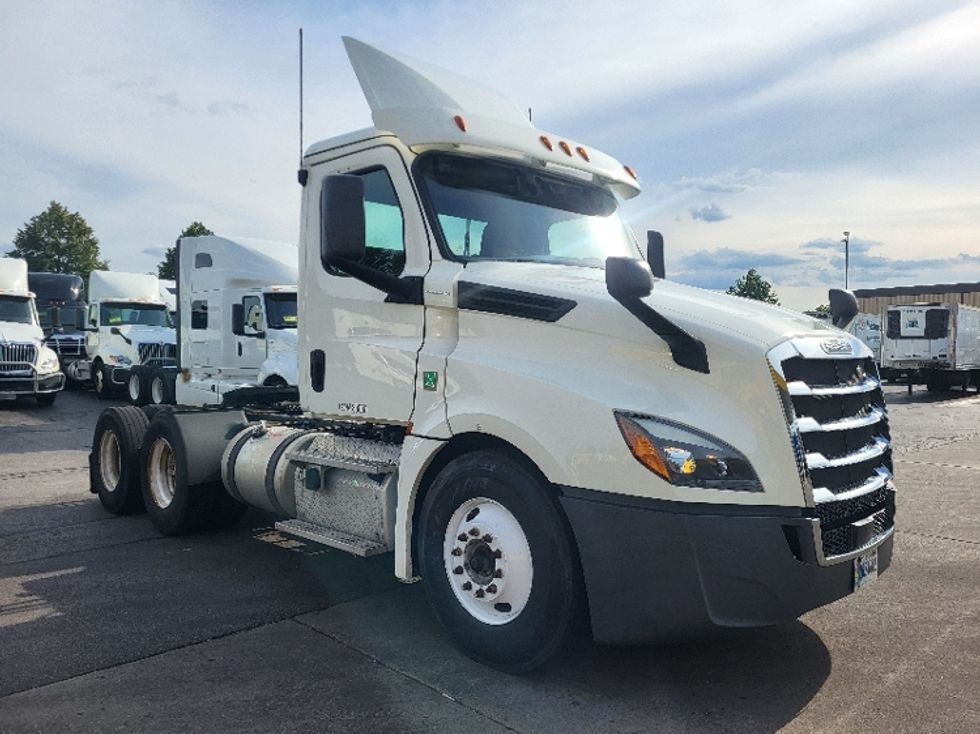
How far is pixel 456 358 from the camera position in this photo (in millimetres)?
4320

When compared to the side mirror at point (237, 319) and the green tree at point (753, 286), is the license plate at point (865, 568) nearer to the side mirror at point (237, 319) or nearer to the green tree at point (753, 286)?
the side mirror at point (237, 319)

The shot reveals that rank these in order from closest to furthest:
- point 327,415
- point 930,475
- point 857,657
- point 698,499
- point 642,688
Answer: point 698,499 < point 642,688 < point 857,657 < point 327,415 < point 930,475

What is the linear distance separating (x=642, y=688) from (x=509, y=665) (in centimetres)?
62

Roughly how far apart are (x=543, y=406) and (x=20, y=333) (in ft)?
62.4

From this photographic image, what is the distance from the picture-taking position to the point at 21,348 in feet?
61.7

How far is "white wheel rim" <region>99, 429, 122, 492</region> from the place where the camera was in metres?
7.89

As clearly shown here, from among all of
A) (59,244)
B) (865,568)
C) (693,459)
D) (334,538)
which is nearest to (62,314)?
(334,538)

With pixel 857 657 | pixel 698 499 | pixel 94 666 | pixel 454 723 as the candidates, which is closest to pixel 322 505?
pixel 94 666

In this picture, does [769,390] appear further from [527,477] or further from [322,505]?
[322,505]

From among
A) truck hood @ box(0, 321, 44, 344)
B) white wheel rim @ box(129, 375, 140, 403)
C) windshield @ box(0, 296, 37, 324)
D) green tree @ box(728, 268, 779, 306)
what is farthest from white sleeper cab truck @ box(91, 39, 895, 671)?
green tree @ box(728, 268, 779, 306)

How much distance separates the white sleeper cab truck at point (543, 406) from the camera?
3535mm

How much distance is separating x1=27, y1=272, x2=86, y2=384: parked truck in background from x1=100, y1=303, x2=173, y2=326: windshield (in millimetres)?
710

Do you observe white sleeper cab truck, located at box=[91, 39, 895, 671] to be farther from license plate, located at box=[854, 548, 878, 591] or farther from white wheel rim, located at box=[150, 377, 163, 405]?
white wheel rim, located at box=[150, 377, 163, 405]

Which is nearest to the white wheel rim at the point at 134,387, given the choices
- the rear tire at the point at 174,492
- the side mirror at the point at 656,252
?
the rear tire at the point at 174,492
